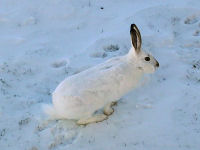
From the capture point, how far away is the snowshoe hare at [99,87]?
16.6 feet

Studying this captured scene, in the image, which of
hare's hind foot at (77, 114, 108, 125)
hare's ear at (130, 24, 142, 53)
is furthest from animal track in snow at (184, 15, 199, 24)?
hare's hind foot at (77, 114, 108, 125)

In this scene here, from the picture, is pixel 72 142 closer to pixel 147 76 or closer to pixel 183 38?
pixel 147 76

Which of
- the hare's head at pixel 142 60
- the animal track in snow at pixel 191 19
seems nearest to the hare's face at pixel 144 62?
the hare's head at pixel 142 60

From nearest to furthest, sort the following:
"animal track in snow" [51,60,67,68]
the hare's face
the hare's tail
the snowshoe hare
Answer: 1. the snowshoe hare
2. the hare's tail
3. the hare's face
4. "animal track in snow" [51,60,67,68]

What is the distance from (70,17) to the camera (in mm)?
8266

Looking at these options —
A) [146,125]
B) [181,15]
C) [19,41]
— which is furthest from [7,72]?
[181,15]

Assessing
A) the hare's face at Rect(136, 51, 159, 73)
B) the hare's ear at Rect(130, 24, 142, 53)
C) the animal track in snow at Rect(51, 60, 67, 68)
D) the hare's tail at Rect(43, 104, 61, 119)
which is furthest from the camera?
the animal track in snow at Rect(51, 60, 67, 68)

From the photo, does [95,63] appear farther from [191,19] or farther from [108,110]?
[191,19]

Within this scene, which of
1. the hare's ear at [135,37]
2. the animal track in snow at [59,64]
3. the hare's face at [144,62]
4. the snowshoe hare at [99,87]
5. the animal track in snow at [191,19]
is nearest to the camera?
the snowshoe hare at [99,87]

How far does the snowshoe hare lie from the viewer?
5.07 meters

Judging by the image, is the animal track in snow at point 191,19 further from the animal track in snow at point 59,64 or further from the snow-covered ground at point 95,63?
the animal track in snow at point 59,64

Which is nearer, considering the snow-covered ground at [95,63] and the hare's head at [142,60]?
the snow-covered ground at [95,63]

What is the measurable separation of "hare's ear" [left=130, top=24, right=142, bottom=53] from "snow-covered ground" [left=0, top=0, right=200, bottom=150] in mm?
825

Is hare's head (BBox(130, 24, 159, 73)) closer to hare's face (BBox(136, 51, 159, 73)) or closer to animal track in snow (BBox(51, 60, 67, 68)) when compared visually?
hare's face (BBox(136, 51, 159, 73))
